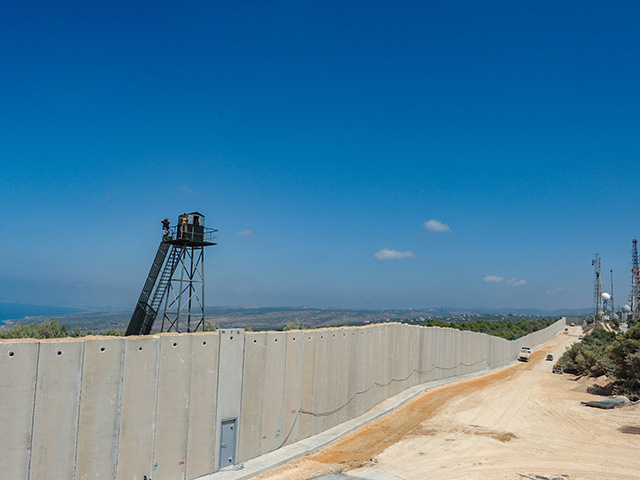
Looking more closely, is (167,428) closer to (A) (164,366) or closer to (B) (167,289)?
(A) (164,366)

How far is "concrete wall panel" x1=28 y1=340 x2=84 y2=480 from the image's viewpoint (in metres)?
7.10

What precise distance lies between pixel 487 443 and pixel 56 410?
11.6 meters

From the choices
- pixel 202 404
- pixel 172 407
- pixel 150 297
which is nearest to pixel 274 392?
pixel 202 404

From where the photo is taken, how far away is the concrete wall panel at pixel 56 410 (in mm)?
7102

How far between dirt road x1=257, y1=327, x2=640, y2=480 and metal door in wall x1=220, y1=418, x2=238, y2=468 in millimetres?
829

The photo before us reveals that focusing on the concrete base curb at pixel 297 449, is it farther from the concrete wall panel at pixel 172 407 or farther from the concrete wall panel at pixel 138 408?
the concrete wall panel at pixel 138 408

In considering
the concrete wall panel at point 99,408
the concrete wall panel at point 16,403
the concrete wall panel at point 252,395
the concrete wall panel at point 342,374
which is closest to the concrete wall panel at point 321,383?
the concrete wall panel at point 342,374

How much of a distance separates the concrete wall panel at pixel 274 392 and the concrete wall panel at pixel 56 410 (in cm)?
478

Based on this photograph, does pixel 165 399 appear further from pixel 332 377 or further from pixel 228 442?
pixel 332 377

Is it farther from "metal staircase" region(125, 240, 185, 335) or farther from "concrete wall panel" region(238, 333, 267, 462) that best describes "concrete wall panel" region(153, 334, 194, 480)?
"metal staircase" region(125, 240, 185, 335)

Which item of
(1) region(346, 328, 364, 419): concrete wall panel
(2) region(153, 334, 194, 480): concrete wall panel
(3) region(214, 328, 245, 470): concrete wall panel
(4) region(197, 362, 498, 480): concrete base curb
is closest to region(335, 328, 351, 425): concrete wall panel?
(1) region(346, 328, 364, 419): concrete wall panel

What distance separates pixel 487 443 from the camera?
13.8 meters

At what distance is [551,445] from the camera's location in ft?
44.9

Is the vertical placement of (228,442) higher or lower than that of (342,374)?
lower
